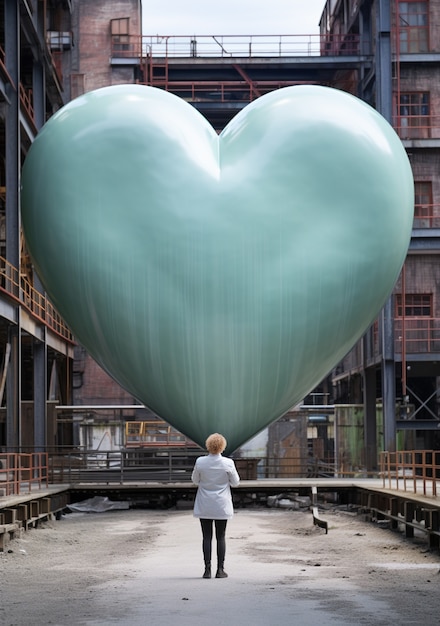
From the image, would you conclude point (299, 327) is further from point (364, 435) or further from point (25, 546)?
point (364, 435)

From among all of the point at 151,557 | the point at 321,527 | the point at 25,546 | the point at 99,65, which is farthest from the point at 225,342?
the point at 99,65

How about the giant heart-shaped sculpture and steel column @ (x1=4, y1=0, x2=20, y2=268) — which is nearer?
the giant heart-shaped sculpture

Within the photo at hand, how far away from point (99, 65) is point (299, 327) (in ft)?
115

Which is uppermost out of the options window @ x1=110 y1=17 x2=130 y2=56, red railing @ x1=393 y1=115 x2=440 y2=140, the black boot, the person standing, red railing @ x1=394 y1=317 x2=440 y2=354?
window @ x1=110 y1=17 x2=130 y2=56

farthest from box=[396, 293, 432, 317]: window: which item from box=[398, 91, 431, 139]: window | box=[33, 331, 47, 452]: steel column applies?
box=[33, 331, 47, 452]: steel column

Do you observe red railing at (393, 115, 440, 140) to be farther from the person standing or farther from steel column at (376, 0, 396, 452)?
the person standing

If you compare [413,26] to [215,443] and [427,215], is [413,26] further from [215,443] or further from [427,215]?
[215,443]

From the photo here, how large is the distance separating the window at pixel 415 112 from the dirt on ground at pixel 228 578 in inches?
736

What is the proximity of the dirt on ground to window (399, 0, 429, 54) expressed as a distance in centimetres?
2086

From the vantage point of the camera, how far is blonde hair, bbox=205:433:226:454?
913cm

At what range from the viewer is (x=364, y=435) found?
37.8 m

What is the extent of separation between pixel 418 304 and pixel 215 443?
27503 mm

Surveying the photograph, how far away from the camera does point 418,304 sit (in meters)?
36.1

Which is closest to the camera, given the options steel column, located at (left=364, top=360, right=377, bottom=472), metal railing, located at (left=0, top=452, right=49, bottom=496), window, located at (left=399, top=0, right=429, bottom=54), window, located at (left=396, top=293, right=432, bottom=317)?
metal railing, located at (left=0, top=452, right=49, bottom=496)
